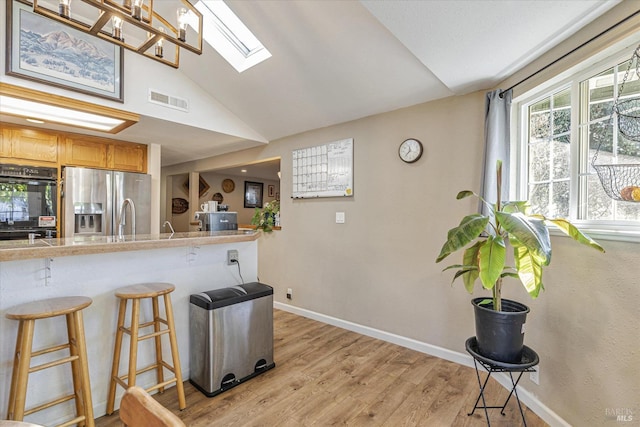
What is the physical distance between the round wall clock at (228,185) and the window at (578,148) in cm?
613

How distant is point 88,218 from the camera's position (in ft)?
12.0

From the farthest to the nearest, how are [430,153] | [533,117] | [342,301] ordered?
[342,301]
[430,153]
[533,117]

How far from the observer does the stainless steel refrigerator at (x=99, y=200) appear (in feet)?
11.6

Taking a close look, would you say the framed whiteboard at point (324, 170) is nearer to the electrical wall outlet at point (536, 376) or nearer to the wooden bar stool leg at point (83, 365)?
the electrical wall outlet at point (536, 376)

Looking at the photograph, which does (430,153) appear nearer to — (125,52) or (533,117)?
(533,117)

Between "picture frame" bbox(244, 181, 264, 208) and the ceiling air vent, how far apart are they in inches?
166

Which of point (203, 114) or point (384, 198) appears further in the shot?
point (203, 114)

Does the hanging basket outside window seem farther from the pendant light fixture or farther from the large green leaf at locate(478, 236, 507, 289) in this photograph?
the pendant light fixture

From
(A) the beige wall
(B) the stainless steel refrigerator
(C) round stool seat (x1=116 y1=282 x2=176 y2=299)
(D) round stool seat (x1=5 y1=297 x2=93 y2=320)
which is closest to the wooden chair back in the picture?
(D) round stool seat (x1=5 y1=297 x2=93 y2=320)

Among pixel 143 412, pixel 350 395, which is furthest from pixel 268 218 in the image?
pixel 143 412

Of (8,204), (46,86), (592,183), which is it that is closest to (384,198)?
(592,183)

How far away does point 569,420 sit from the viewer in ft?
5.67

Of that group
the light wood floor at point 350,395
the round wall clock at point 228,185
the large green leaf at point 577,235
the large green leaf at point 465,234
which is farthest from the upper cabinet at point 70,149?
the large green leaf at point 577,235

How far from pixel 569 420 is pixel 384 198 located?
2083 mm
